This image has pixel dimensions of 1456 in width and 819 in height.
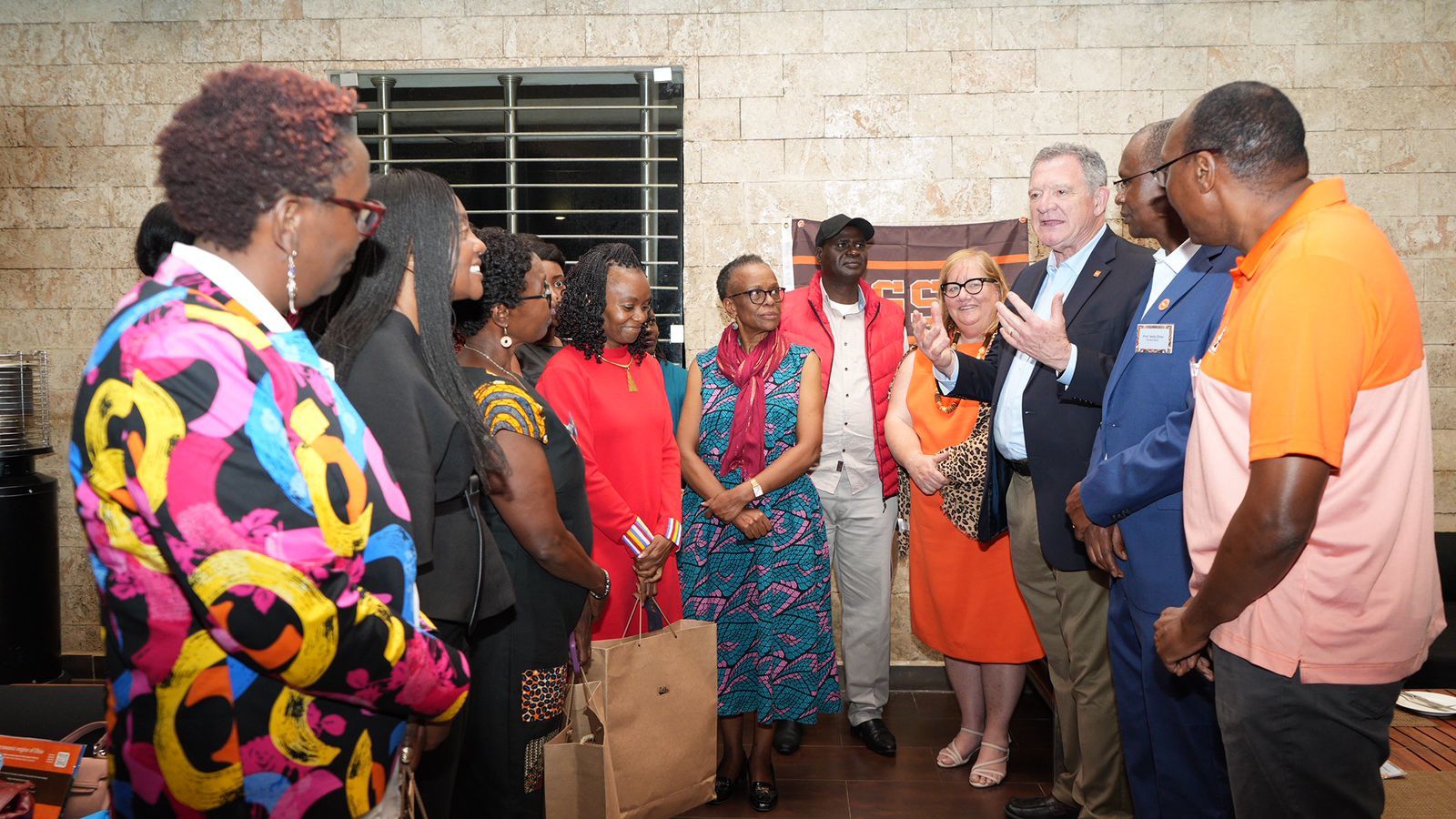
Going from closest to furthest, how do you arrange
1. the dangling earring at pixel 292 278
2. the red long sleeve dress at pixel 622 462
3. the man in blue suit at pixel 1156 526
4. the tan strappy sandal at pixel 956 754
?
the dangling earring at pixel 292 278, the man in blue suit at pixel 1156 526, the red long sleeve dress at pixel 622 462, the tan strappy sandal at pixel 956 754

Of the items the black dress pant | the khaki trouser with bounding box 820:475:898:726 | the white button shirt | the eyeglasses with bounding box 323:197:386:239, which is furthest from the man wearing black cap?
the eyeglasses with bounding box 323:197:386:239

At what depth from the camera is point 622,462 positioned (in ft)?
10.7

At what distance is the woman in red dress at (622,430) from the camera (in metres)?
3.18

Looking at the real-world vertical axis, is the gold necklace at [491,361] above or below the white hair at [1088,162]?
below

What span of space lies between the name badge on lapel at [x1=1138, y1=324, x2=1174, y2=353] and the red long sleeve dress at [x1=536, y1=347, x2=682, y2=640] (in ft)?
5.37

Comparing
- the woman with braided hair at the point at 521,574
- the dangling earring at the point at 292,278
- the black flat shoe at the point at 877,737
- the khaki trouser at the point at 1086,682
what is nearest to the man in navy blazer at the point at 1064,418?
the khaki trouser at the point at 1086,682

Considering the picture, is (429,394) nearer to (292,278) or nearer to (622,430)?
(292,278)

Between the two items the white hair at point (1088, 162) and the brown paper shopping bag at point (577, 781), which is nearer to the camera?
the brown paper shopping bag at point (577, 781)

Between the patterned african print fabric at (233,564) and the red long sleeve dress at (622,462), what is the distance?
1815mm

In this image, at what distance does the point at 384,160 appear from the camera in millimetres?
4930

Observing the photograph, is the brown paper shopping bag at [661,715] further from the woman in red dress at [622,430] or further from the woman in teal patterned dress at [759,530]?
the woman in teal patterned dress at [759,530]

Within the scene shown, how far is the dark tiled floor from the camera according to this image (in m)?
3.39

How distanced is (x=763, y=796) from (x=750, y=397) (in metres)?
1.43

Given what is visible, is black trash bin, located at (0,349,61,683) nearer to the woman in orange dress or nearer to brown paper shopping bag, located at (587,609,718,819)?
brown paper shopping bag, located at (587,609,718,819)
